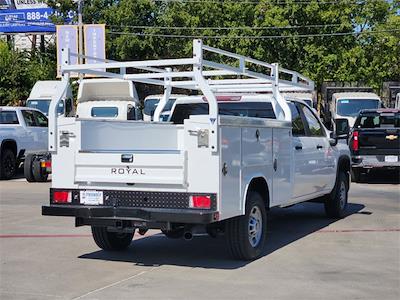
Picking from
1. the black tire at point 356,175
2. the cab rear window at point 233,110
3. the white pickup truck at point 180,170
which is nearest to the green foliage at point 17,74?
the black tire at point 356,175

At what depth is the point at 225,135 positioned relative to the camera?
6988mm

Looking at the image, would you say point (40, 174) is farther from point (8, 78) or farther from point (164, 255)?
point (8, 78)

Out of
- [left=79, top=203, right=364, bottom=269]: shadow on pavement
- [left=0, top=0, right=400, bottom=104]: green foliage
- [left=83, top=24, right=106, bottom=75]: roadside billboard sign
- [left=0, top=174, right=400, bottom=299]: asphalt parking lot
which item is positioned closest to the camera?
[left=0, top=174, right=400, bottom=299]: asphalt parking lot

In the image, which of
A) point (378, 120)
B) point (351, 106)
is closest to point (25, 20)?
point (351, 106)

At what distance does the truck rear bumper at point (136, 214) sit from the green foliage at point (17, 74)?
32.1 metres

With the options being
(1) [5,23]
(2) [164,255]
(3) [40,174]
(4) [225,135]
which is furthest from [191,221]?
(1) [5,23]

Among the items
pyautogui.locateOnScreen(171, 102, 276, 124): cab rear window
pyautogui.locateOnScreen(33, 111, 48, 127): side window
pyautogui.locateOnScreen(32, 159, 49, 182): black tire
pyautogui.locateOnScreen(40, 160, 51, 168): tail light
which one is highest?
pyautogui.locateOnScreen(33, 111, 48, 127): side window

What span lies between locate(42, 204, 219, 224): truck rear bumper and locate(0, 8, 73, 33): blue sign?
139 feet

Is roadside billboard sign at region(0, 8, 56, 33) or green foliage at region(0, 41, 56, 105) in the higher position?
roadside billboard sign at region(0, 8, 56, 33)

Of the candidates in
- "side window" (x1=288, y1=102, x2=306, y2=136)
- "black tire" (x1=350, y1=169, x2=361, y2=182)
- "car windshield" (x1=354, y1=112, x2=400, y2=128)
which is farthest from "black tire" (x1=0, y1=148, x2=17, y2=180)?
"side window" (x1=288, y1=102, x2=306, y2=136)

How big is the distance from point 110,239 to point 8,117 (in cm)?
1149

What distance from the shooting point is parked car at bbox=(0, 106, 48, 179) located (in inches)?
726

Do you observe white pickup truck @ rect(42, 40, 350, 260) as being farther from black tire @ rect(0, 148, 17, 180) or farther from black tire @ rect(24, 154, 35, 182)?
black tire @ rect(0, 148, 17, 180)

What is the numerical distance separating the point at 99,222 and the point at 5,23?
154 feet
